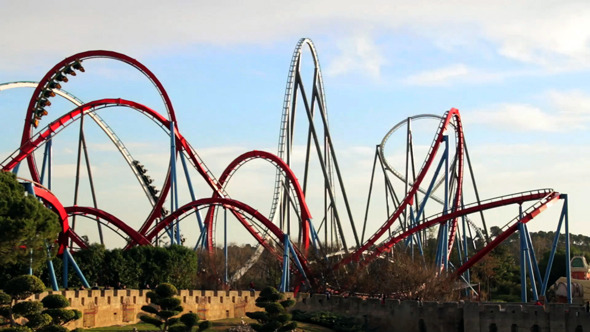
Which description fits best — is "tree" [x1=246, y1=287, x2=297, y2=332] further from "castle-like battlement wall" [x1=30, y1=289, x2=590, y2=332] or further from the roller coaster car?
the roller coaster car

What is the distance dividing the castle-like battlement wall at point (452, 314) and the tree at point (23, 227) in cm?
1386

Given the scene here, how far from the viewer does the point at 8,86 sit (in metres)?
49.1

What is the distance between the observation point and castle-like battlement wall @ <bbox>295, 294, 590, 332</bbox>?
135 ft

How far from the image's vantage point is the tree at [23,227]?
35.3m

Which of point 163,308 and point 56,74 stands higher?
point 56,74

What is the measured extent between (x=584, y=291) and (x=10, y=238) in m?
37.0

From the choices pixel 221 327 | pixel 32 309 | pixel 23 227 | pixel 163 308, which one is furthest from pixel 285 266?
pixel 32 309

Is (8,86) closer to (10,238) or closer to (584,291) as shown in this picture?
(10,238)

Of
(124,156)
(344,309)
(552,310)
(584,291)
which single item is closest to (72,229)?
(124,156)

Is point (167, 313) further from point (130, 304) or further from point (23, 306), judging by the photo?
point (23, 306)

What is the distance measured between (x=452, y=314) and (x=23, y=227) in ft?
63.7

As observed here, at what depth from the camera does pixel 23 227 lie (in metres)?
35.4

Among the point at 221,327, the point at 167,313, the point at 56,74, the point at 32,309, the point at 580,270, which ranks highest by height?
the point at 56,74

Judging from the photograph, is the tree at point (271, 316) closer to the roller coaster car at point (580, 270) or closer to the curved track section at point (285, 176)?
the curved track section at point (285, 176)
